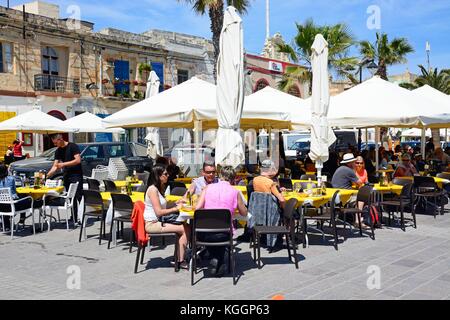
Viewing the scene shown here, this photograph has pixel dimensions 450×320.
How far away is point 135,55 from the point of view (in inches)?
1177

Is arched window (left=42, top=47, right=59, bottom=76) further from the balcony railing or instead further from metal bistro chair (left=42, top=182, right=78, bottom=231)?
metal bistro chair (left=42, top=182, right=78, bottom=231)

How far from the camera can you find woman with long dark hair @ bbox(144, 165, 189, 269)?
636 cm

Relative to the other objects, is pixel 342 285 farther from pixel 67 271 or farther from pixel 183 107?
pixel 183 107

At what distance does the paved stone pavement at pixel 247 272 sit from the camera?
5.43 meters

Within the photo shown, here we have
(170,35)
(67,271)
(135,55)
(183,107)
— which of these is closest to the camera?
(67,271)

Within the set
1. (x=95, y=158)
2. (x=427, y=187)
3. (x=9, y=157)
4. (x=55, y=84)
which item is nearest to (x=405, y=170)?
(x=427, y=187)

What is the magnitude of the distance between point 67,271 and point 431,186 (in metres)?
7.62

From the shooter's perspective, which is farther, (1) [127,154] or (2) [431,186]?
(1) [127,154]

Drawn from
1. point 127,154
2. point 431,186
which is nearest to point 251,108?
point 431,186

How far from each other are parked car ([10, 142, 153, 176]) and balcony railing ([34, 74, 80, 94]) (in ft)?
25.0

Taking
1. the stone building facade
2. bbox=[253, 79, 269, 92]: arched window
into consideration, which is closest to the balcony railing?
the stone building facade

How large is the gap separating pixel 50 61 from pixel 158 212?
22.1m

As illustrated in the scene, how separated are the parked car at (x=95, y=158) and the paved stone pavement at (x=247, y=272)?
28.1 ft
